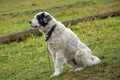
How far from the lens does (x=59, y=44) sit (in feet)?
31.9

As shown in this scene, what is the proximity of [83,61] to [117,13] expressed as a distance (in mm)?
13106

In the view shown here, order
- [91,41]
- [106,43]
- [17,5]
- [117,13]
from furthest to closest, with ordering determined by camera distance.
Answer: [17,5], [117,13], [91,41], [106,43]

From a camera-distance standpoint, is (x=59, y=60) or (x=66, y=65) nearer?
(x=59, y=60)

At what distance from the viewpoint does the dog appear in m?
9.72

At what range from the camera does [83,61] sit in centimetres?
988

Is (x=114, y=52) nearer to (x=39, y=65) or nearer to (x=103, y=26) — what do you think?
(x=39, y=65)

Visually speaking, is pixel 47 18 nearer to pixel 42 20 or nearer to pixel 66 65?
pixel 42 20

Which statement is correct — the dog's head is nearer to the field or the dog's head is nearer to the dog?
the dog

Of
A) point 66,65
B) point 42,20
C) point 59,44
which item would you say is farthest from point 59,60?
point 66,65

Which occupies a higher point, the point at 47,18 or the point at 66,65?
the point at 47,18

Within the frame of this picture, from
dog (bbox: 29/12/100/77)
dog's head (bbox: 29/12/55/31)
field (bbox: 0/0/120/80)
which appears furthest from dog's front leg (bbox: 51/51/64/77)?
dog's head (bbox: 29/12/55/31)

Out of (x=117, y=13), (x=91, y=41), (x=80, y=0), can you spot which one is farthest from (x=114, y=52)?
(x=80, y=0)

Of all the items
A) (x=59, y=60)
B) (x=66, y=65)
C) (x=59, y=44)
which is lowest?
(x=66, y=65)

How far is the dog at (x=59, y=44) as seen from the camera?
31.9 ft
